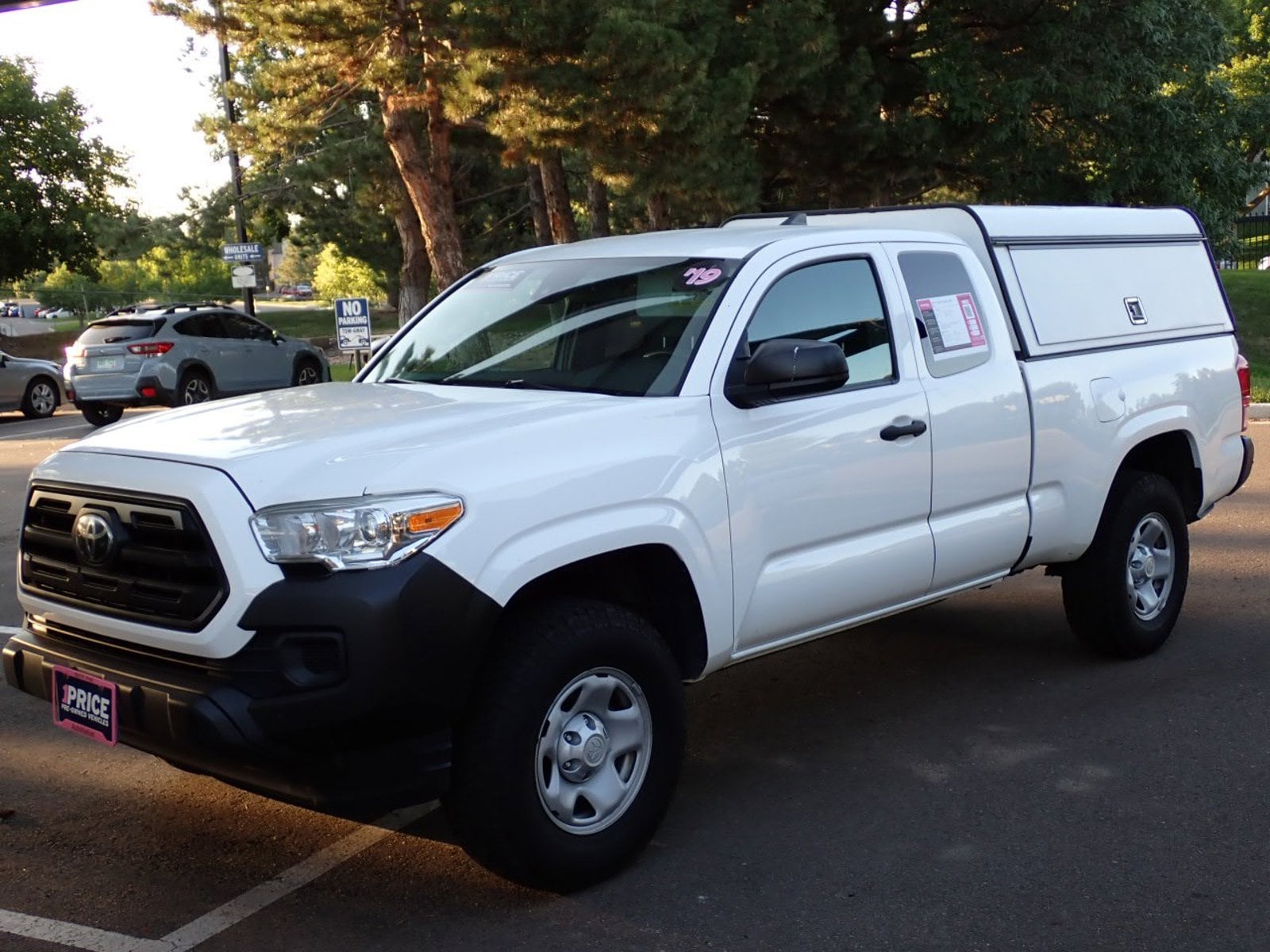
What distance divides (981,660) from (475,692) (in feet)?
11.0

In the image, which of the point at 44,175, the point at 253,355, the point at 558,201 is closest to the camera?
the point at 253,355

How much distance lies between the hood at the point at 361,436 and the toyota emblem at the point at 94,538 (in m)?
0.21

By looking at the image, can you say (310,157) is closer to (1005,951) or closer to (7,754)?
(7,754)

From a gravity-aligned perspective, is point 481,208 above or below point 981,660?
above

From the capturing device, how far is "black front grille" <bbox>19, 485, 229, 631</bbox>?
3.77 m

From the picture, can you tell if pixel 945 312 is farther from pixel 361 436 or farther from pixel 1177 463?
pixel 361 436

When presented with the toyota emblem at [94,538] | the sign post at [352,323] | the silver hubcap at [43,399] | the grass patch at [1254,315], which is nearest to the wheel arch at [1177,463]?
the toyota emblem at [94,538]

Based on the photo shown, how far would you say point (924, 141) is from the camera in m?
24.7

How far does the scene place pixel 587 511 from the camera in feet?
13.4

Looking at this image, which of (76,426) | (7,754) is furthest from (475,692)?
(76,426)

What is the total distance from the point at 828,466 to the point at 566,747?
4.55 ft

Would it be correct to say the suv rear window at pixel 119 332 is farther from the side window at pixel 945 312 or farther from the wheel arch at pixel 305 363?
the side window at pixel 945 312

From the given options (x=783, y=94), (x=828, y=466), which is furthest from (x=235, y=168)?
(x=828, y=466)

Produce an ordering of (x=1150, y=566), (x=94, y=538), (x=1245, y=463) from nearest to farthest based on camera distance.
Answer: (x=94, y=538)
(x=1150, y=566)
(x=1245, y=463)
